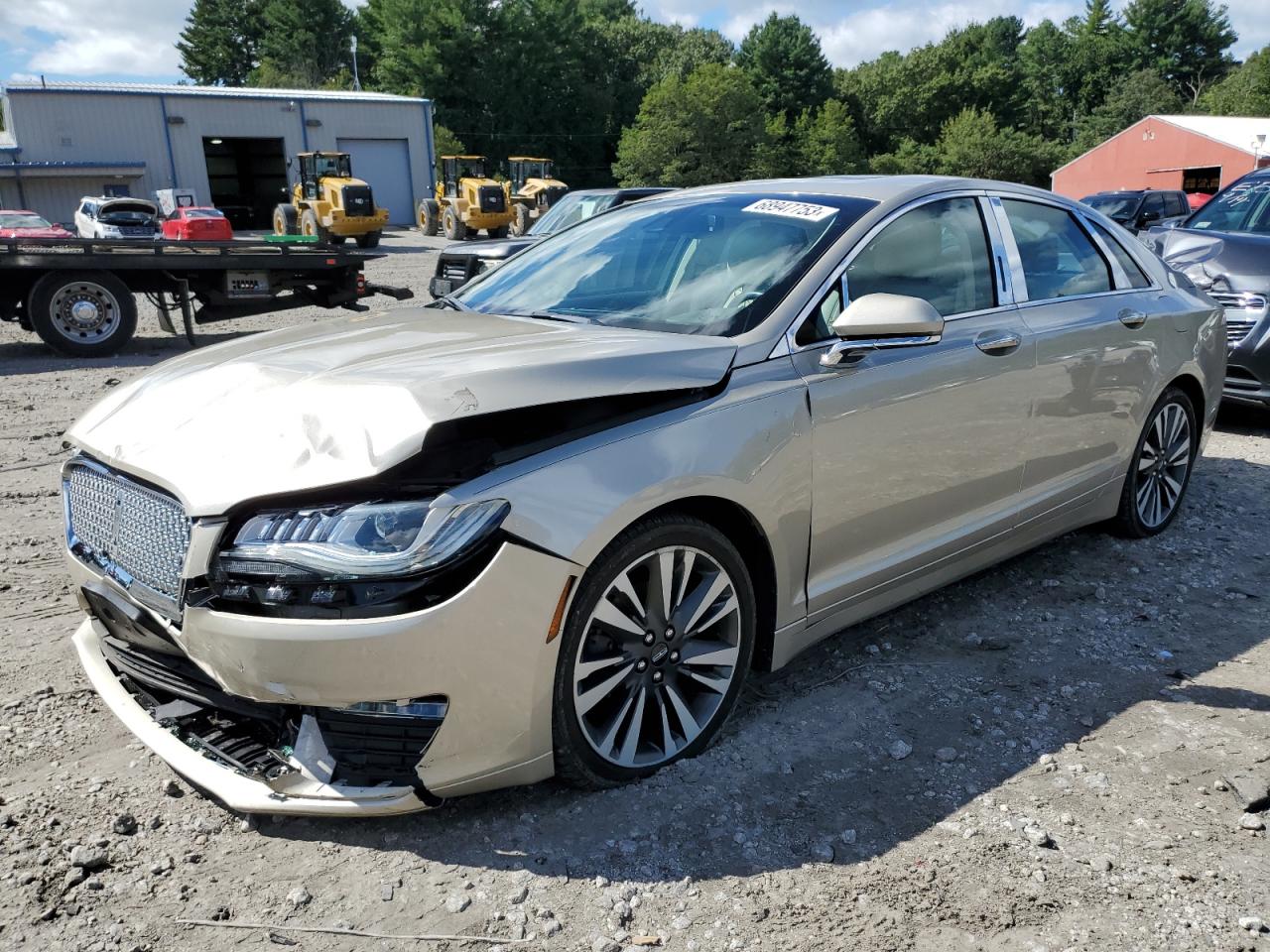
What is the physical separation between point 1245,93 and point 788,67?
29697mm

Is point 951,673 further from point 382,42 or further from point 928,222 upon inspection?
point 382,42

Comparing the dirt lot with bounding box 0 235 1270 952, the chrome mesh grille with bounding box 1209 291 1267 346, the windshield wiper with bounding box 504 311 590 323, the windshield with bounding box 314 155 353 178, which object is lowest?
the dirt lot with bounding box 0 235 1270 952

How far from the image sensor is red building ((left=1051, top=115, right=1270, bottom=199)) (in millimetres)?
44312

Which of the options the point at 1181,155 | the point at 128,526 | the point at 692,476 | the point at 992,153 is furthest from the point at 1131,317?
the point at 992,153

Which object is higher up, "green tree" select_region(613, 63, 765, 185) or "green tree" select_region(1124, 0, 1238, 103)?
"green tree" select_region(1124, 0, 1238, 103)

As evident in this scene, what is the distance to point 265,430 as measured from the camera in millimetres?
2605

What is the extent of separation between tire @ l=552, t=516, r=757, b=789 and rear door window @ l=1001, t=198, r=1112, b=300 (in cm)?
194

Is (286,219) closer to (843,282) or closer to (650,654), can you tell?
(843,282)

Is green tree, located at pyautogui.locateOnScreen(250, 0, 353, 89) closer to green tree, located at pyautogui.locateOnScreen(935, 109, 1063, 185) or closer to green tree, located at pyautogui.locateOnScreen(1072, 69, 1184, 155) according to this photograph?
green tree, located at pyautogui.locateOnScreen(935, 109, 1063, 185)

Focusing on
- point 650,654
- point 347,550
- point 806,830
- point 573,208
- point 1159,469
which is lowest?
point 806,830

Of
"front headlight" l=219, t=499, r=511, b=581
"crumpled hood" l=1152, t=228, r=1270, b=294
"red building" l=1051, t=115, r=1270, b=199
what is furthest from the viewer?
"red building" l=1051, t=115, r=1270, b=199

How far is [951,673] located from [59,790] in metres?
2.85

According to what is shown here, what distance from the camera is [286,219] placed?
2853 cm

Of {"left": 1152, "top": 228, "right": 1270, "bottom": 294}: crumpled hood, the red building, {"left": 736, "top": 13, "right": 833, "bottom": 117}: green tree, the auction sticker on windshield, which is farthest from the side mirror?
{"left": 736, "top": 13, "right": 833, "bottom": 117}: green tree
